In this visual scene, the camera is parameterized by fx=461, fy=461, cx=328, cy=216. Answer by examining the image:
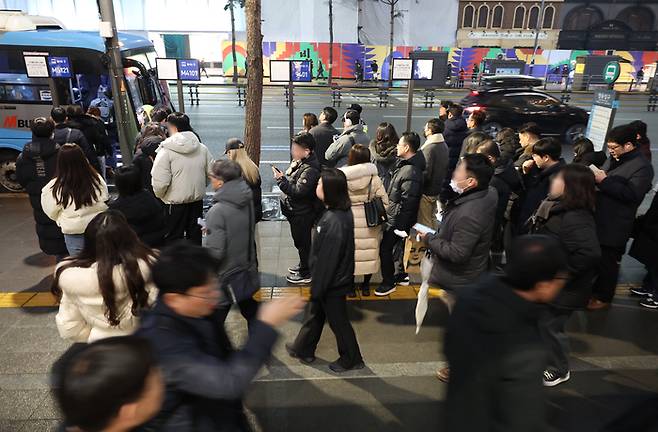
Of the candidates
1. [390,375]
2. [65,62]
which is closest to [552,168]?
[390,375]

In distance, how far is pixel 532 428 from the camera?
195 centimetres

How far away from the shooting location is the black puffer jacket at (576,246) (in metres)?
3.50

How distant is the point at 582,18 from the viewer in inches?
1598

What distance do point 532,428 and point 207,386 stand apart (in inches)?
54.0

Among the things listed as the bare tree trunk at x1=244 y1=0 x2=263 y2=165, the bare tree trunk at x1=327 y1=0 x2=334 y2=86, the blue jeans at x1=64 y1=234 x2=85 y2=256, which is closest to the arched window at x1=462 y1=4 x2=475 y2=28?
the bare tree trunk at x1=327 y1=0 x2=334 y2=86

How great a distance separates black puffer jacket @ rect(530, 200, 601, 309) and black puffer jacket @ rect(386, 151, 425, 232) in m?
1.37

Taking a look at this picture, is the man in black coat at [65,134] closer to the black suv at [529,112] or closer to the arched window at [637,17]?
the black suv at [529,112]

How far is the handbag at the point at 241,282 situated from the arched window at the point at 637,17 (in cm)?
4807

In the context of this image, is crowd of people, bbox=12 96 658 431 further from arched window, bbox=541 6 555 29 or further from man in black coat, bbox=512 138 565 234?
arched window, bbox=541 6 555 29

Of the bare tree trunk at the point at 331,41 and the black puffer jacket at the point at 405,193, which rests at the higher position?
the bare tree trunk at the point at 331,41

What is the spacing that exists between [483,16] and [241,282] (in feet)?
142

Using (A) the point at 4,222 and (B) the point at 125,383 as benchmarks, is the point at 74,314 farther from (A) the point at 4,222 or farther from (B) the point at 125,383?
(A) the point at 4,222

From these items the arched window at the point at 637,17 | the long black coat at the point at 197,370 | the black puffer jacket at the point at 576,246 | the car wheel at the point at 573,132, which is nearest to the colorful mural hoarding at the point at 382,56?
the arched window at the point at 637,17

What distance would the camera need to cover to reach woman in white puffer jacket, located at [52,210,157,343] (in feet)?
8.89
